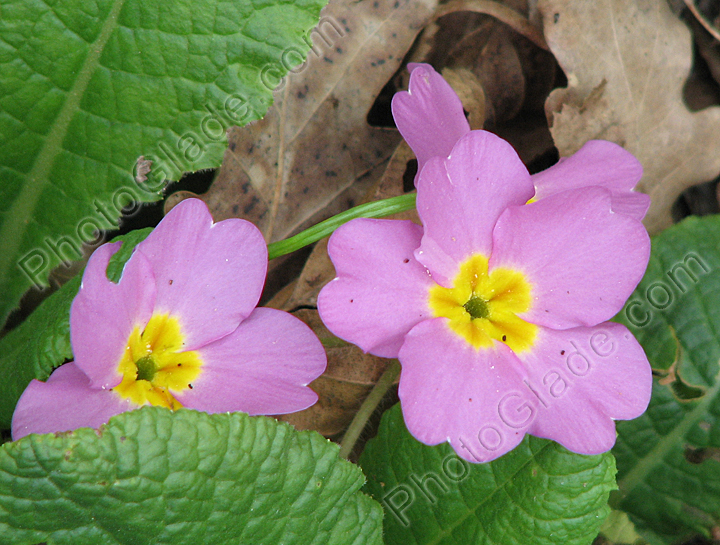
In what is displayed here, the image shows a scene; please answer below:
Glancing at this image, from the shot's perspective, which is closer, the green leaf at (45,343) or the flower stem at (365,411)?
the green leaf at (45,343)

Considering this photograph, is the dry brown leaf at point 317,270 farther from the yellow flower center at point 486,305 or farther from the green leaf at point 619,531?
the green leaf at point 619,531

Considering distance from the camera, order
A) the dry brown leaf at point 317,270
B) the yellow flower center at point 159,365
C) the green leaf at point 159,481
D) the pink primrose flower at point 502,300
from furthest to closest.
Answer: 1. the dry brown leaf at point 317,270
2. the yellow flower center at point 159,365
3. the pink primrose flower at point 502,300
4. the green leaf at point 159,481

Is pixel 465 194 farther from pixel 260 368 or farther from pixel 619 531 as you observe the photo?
pixel 619 531

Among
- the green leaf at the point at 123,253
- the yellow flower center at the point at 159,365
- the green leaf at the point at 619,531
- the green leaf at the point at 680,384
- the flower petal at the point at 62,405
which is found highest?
the green leaf at the point at 123,253

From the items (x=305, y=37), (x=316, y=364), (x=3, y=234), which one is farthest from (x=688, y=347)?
(x=3, y=234)

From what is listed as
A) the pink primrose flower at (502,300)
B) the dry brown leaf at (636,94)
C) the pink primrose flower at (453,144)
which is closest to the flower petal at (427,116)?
the pink primrose flower at (453,144)

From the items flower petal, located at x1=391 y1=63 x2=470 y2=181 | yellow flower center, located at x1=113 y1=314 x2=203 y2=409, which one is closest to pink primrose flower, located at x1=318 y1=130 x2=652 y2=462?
flower petal, located at x1=391 y1=63 x2=470 y2=181

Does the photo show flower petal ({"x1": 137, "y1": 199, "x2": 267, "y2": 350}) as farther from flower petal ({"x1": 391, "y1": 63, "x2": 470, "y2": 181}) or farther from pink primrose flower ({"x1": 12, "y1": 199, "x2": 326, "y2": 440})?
flower petal ({"x1": 391, "y1": 63, "x2": 470, "y2": 181})

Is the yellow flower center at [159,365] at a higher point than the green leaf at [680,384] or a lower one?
higher
